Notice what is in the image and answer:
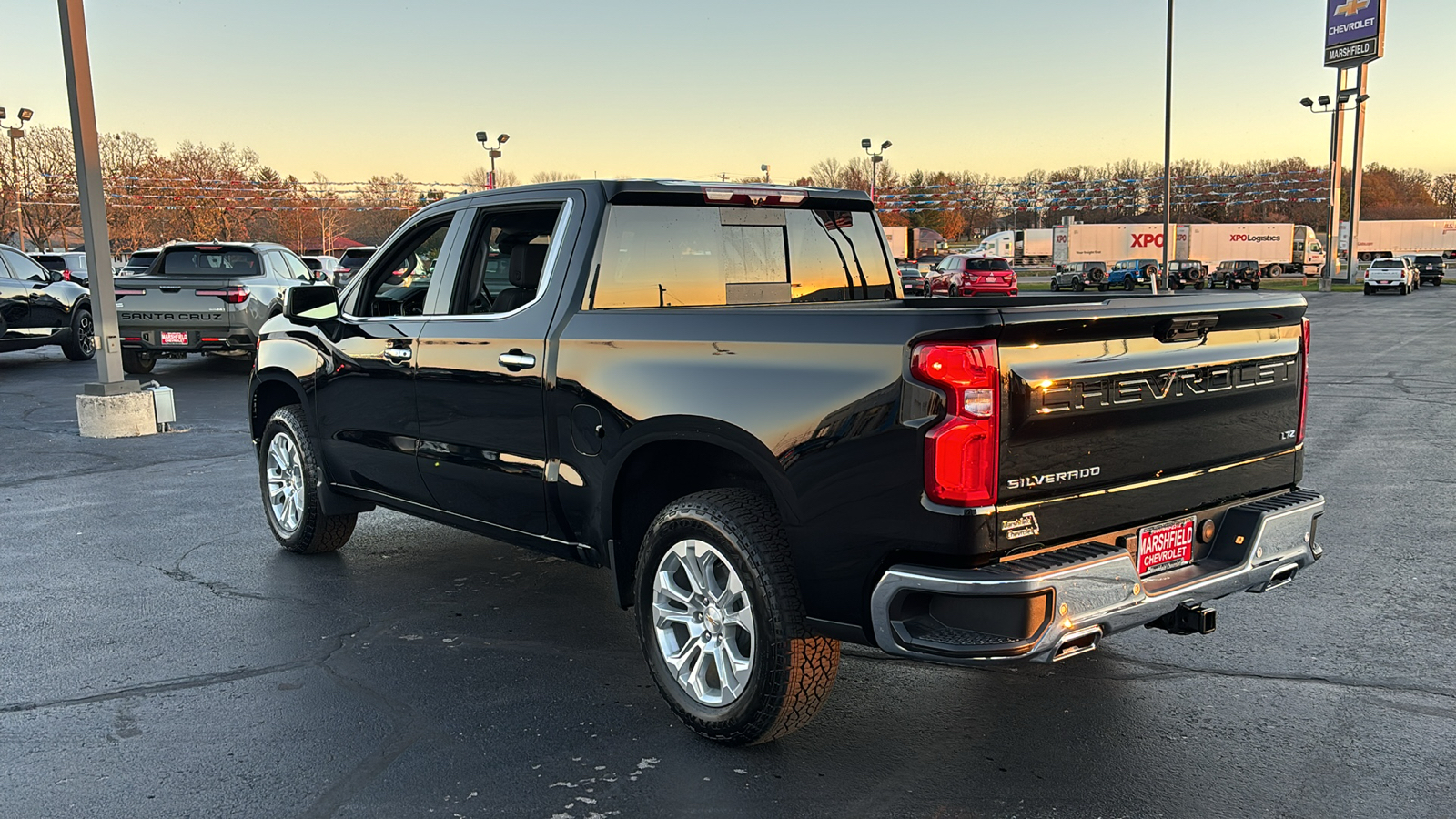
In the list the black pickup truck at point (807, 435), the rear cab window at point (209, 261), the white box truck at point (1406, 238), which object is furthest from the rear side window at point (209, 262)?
the white box truck at point (1406, 238)

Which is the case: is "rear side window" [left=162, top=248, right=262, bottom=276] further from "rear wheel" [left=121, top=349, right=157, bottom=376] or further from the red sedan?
the red sedan

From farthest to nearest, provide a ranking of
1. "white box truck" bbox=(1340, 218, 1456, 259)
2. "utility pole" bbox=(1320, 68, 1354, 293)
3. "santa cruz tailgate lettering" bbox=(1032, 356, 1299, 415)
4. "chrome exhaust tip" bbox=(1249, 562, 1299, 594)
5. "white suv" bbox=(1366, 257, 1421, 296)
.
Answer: "white box truck" bbox=(1340, 218, 1456, 259) < "utility pole" bbox=(1320, 68, 1354, 293) < "white suv" bbox=(1366, 257, 1421, 296) < "chrome exhaust tip" bbox=(1249, 562, 1299, 594) < "santa cruz tailgate lettering" bbox=(1032, 356, 1299, 415)

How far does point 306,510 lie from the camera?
6359 millimetres

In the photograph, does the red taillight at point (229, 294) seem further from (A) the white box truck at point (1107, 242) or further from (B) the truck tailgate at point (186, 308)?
(A) the white box truck at point (1107, 242)

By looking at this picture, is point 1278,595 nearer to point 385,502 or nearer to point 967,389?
point 967,389

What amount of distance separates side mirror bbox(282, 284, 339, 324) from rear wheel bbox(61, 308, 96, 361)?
13.8 m

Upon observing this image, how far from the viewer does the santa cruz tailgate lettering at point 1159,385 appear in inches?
131

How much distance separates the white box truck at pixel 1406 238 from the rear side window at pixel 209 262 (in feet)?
274

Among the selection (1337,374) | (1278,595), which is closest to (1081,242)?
(1337,374)

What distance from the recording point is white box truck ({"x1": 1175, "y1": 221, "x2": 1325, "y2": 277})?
2606 inches

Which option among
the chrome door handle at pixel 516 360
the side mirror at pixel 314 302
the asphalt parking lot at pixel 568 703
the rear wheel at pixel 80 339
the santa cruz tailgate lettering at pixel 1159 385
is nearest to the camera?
the santa cruz tailgate lettering at pixel 1159 385

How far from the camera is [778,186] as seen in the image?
5250 millimetres

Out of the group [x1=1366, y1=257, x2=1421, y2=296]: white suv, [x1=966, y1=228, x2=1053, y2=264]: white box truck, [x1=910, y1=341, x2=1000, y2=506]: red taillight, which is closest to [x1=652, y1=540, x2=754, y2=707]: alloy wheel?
[x1=910, y1=341, x2=1000, y2=506]: red taillight

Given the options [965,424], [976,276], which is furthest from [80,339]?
[976,276]
